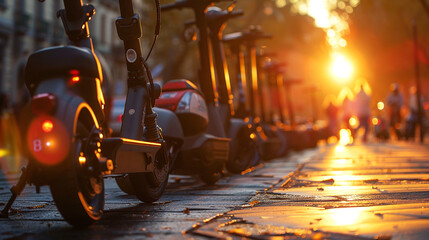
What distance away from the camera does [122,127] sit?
5137 millimetres

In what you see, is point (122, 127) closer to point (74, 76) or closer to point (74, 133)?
point (74, 76)

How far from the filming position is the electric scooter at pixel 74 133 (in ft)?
12.7

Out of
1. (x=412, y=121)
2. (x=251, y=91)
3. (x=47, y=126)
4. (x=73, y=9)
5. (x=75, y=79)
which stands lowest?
(x=412, y=121)

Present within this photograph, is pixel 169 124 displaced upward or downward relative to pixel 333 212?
upward

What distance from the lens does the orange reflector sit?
3869 millimetres

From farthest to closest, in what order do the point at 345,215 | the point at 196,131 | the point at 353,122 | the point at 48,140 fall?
the point at 353,122 < the point at 196,131 < the point at 345,215 < the point at 48,140

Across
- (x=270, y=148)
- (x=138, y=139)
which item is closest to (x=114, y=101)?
(x=270, y=148)

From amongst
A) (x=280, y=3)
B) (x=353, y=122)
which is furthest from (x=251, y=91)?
(x=280, y=3)

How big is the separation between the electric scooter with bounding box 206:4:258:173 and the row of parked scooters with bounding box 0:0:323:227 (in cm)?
1

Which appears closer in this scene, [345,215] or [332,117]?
[345,215]

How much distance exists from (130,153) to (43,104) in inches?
37.7

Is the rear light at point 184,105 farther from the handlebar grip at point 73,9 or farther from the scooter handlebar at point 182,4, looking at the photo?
the handlebar grip at point 73,9

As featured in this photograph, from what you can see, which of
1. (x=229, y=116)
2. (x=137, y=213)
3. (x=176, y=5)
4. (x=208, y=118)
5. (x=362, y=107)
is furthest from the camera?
(x=362, y=107)

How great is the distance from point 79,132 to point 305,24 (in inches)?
1504
